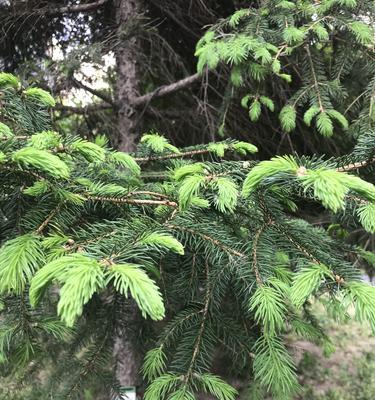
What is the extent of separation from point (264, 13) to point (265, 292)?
2.00m

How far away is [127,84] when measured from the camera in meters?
3.57

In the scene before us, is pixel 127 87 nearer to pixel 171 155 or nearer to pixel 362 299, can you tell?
pixel 171 155

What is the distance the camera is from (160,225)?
1.29 m

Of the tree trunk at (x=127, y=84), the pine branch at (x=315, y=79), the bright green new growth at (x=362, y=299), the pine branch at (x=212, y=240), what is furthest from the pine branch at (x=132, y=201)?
the tree trunk at (x=127, y=84)

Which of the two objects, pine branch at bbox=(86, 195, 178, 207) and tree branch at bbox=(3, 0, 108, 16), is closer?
pine branch at bbox=(86, 195, 178, 207)

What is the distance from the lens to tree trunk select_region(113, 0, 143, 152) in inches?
135

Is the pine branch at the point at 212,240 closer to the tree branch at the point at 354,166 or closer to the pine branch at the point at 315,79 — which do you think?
the tree branch at the point at 354,166

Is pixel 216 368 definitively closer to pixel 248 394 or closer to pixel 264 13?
pixel 248 394

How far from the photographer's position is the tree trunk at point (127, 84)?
11.3ft

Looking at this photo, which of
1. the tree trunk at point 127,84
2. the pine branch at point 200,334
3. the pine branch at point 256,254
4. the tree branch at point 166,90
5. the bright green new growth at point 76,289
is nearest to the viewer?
the bright green new growth at point 76,289

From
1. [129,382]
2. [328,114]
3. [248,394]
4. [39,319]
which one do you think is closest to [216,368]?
[129,382]

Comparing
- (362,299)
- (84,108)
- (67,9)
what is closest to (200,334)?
(362,299)

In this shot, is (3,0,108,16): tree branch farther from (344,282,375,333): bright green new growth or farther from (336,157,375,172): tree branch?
(344,282,375,333): bright green new growth

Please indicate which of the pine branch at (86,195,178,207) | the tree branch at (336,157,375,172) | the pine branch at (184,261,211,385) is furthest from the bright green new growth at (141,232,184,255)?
the tree branch at (336,157,375,172)
